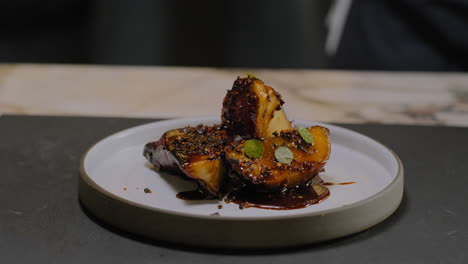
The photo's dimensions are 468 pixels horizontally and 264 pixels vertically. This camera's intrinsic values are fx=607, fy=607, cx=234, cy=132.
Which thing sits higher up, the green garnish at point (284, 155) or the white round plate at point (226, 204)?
the green garnish at point (284, 155)

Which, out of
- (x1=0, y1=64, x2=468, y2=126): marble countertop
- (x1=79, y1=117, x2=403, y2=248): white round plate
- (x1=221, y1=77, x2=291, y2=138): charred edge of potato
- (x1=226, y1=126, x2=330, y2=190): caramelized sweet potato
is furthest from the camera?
(x1=0, y1=64, x2=468, y2=126): marble countertop

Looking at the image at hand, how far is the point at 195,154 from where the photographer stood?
1.43 m

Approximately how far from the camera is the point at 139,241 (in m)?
1.31

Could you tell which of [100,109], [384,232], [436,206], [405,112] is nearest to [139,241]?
[384,232]

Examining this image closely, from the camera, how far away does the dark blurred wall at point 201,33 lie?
16.5 ft

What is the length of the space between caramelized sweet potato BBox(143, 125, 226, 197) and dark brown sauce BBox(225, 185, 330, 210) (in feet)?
0.18

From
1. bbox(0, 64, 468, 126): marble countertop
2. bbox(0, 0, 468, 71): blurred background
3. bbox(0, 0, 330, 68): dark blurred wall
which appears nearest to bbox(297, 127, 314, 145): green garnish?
bbox(0, 64, 468, 126): marble countertop

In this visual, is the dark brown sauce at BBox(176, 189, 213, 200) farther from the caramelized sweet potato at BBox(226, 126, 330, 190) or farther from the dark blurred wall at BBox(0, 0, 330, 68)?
the dark blurred wall at BBox(0, 0, 330, 68)

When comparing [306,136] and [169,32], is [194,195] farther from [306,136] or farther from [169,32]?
[169,32]

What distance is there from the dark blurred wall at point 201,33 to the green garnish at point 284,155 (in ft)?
12.1

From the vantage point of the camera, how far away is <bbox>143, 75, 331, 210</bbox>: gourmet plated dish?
1397 millimetres

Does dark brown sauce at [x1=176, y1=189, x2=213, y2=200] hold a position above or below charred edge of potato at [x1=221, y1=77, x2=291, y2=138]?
below

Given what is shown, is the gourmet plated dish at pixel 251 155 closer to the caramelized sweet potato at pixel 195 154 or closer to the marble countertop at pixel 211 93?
the caramelized sweet potato at pixel 195 154

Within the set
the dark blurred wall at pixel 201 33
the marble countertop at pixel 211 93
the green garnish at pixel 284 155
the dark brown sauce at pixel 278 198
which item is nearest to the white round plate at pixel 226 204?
the dark brown sauce at pixel 278 198
